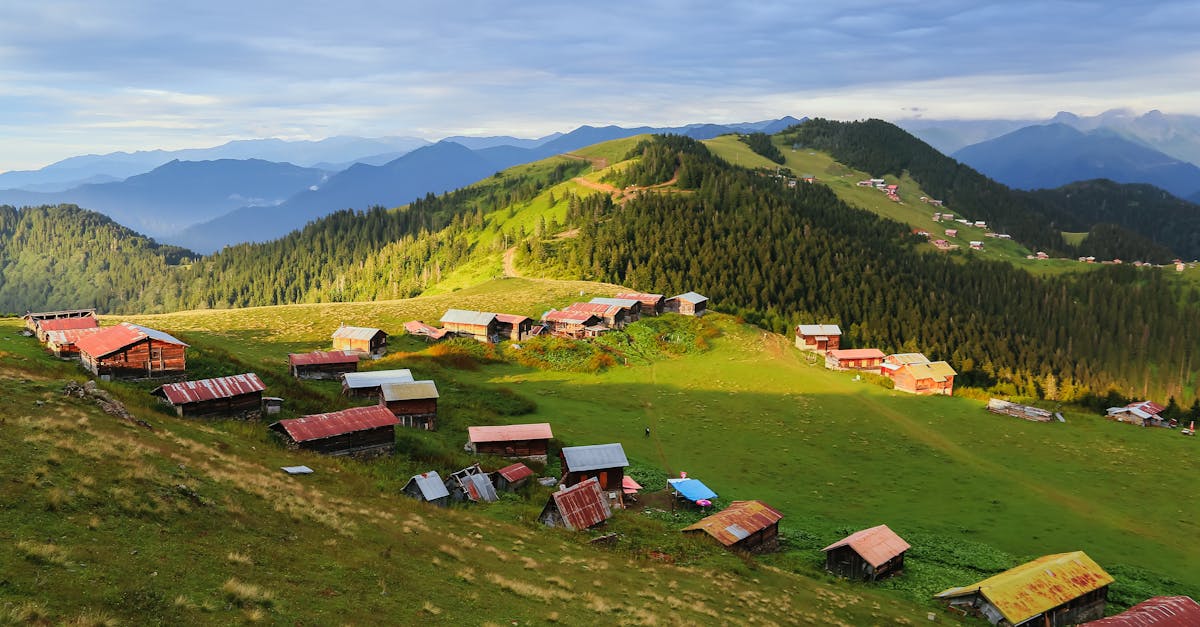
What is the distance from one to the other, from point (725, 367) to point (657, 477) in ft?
137

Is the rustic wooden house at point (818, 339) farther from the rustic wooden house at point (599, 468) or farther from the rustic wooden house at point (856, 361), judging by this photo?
the rustic wooden house at point (599, 468)

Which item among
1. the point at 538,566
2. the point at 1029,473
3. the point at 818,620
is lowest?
the point at 1029,473

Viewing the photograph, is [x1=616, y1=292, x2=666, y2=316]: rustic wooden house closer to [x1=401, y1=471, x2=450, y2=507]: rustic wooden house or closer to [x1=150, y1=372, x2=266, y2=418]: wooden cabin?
[x1=150, y1=372, x2=266, y2=418]: wooden cabin

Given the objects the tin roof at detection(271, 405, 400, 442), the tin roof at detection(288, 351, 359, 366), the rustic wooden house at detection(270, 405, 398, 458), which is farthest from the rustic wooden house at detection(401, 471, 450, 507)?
the tin roof at detection(288, 351, 359, 366)

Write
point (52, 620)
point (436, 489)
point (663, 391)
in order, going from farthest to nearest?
point (663, 391), point (436, 489), point (52, 620)

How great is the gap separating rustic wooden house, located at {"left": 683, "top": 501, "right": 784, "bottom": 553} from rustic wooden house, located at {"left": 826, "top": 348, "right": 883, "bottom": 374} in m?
61.4

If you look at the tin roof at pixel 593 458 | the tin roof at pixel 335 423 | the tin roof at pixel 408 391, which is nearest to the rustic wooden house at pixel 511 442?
the tin roof at pixel 593 458

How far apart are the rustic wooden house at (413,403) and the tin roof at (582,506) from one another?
68.8 ft

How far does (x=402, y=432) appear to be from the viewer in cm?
5166

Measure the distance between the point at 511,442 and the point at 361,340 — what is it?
40.8 metres

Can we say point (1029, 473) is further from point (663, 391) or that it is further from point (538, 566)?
point (538, 566)

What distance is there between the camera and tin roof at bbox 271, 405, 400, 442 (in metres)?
42.6

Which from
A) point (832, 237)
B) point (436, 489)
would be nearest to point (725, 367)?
point (436, 489)

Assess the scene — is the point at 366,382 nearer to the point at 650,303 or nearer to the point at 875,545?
the point at 875,545
